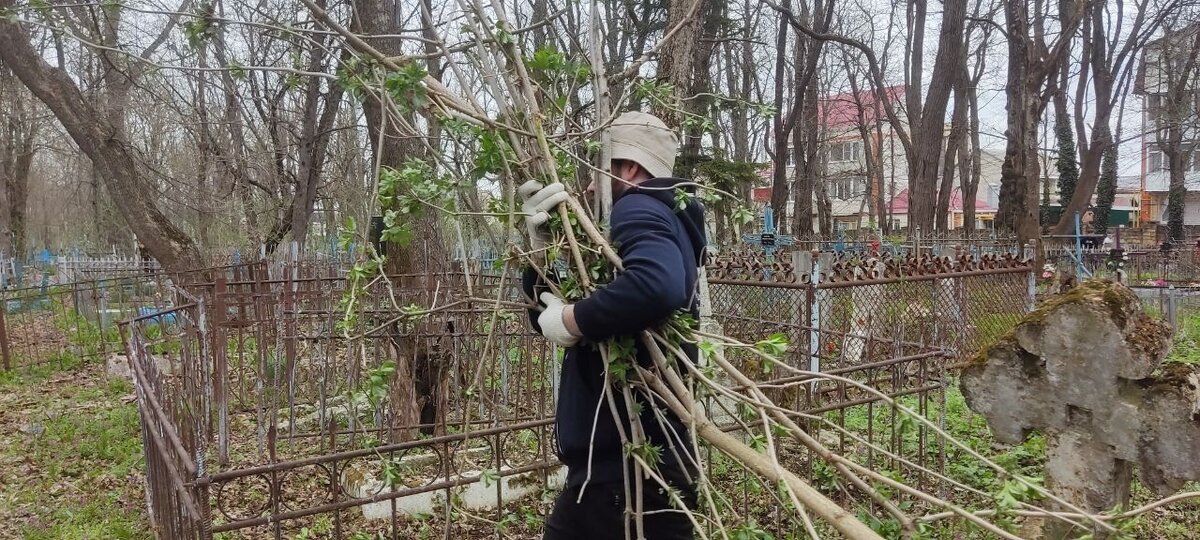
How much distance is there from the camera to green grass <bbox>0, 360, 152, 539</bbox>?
448 cm

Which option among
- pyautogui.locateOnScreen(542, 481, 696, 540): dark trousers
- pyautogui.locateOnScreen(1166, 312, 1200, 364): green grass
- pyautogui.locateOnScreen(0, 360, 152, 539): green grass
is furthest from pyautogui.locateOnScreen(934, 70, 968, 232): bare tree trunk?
pyautogui.locateOnScreen(542, 481, 696, 540): dark trousers

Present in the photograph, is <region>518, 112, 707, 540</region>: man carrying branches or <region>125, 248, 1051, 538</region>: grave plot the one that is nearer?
<region>518, 112, 707, 540</region>: man carrying branches

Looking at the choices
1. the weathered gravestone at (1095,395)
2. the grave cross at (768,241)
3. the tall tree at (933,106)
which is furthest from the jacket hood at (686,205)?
the tall tree at (933,106)

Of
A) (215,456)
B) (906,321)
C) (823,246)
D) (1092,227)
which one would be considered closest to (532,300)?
(215,456)

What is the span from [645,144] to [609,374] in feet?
2.14

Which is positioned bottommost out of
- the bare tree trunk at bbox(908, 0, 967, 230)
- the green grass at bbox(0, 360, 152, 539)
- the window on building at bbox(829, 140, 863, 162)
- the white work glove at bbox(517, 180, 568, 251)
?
the green grass at bbox(0, 360, 152, 539)

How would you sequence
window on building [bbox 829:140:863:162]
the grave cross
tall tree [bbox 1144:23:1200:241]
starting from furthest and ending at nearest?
window on building [bbox 829:140:863:162]
tall tree [bbox 1144:23:1200:241]
the grave cross

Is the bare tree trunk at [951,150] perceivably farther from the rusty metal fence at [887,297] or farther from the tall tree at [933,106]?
the rusty metal fence at [887,297]

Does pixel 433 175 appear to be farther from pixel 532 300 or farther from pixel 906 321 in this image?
pixel 906 321

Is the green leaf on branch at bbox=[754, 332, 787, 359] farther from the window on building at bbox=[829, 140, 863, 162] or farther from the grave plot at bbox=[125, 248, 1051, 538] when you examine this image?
the window on building at bbox=[829, 140, 863, 162]

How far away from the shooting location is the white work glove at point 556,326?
194 centimetres

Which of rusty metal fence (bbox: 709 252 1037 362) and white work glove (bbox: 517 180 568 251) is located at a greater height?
white work glove (bbox: 517 180 568 251)

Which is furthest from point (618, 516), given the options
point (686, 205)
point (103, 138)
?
point (103, 138)

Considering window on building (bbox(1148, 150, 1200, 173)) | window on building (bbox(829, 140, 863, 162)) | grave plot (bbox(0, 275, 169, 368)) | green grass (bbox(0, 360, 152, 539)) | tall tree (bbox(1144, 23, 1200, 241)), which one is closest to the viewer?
green grass (bbox(0, 360, 152, 539))
